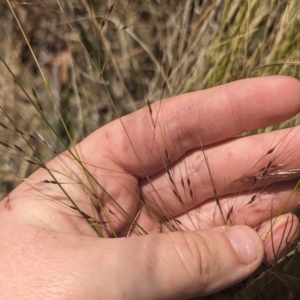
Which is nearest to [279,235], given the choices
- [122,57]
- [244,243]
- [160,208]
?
[244,243]

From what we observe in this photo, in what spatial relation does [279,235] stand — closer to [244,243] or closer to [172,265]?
[244,243]

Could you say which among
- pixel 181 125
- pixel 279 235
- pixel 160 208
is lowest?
pixel 279 235

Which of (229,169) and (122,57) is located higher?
(122,57)

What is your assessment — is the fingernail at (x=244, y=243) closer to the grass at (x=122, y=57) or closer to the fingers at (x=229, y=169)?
the fingers at (x=229, y=169)

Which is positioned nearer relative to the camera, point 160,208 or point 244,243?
point 244,243

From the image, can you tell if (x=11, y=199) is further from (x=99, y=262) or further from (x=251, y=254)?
(x=251, y=254)

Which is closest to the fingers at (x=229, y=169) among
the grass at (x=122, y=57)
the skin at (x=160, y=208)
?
the skin at (x=160, y=208)

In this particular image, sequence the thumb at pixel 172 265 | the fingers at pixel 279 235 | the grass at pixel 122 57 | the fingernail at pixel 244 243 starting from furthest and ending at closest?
the grass at pixel 122 57
the fingers at pixel 279 235
the fingernail at pixel 244 243
the thumb at pixel 172 265

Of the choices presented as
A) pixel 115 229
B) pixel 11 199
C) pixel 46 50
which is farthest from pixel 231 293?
pixel 46 50
